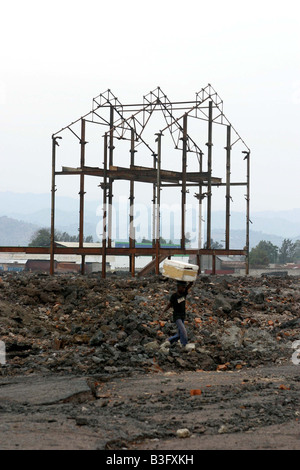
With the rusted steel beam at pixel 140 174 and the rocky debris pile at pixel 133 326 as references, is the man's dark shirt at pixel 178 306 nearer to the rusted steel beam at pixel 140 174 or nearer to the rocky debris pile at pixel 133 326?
the rocky debris pile at pixel 133 326

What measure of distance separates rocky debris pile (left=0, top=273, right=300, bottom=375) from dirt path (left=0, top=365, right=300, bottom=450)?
1.09 meters

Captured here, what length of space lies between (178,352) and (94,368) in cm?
215

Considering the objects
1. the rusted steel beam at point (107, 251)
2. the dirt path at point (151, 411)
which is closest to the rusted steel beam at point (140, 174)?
the rusted steel beam at point (107, 251)

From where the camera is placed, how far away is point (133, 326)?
14398 millimetres

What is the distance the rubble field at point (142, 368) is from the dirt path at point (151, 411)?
0.06 ft

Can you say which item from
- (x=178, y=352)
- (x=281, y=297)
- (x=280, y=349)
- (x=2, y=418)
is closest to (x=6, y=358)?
(x=178, y=352)

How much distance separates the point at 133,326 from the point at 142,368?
268 cm

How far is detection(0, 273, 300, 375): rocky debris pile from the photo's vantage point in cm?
1241

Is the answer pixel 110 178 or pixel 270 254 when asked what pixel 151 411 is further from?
pixel 270 254

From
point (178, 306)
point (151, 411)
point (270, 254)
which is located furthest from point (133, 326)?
point (270, 254)

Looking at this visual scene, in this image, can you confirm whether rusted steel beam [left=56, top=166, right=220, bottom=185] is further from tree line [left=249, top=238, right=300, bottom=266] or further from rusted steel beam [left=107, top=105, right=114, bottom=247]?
tree line [left=249, top=238, right=300, bottom=266]

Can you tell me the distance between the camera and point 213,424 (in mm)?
7805

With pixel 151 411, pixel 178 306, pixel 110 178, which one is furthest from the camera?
pixel 110 178
